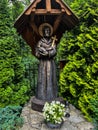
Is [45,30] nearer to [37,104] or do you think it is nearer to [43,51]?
[43,51]

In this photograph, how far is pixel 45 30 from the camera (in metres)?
5.02

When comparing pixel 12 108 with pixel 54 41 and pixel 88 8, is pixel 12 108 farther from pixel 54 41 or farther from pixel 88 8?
pixel 88 8

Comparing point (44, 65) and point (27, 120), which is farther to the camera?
point (44, 65)

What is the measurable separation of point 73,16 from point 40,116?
1.98 m

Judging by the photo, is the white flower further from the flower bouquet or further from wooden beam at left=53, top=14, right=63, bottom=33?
wooden beam at left=53, top=14, right=63, bottom=33

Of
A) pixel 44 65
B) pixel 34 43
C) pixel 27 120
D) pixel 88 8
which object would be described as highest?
pixel 88 8

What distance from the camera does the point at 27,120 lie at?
183 inches

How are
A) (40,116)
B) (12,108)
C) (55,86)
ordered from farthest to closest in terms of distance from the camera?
(55,86) < (40,116) < (12,108)

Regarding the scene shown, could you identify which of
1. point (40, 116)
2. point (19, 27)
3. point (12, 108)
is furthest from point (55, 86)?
point (19, 27)

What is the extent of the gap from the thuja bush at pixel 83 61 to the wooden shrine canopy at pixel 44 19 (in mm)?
278

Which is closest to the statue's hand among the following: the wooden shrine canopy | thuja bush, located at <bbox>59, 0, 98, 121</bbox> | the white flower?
the wooden shrine canopy

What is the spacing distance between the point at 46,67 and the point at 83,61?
735 millimetres

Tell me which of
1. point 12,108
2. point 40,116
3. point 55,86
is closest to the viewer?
point 12,108

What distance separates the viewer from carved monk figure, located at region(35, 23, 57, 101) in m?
5.00
